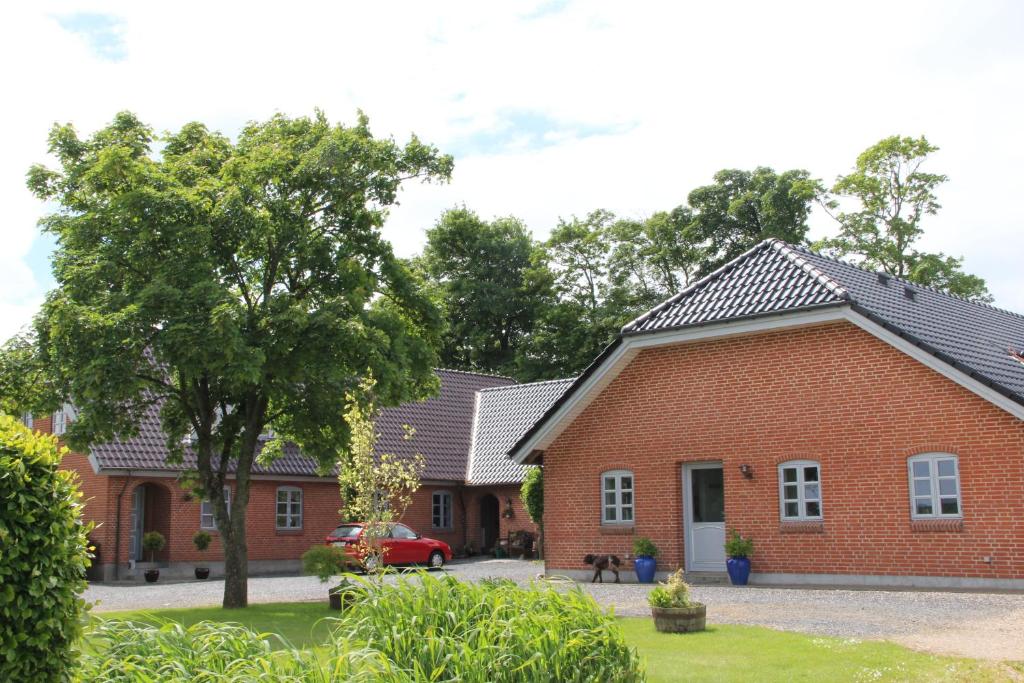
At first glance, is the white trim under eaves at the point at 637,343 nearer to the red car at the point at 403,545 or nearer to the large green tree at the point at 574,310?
the red car at the point at 403,545

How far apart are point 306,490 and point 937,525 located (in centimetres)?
2020

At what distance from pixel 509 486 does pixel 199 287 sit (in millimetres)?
19741

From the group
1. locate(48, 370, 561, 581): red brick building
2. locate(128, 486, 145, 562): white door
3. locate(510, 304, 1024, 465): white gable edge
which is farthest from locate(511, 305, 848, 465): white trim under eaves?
locate(128, 486, 145, 562): white door

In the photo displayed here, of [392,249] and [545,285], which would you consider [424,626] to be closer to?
[392,249]

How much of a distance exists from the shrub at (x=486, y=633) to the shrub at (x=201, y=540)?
22.8 metres

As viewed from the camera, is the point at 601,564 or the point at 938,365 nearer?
the point at 938,365

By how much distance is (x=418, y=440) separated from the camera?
3597 cm

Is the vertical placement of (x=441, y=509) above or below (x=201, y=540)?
above

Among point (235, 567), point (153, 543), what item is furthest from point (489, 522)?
point (235, 567)

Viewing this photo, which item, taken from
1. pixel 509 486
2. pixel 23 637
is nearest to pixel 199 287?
pixel 23 637

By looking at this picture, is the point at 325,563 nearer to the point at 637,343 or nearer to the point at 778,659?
the point at 637,343

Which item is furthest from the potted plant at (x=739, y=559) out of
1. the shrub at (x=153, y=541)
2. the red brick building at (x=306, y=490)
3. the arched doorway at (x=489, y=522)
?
the arched doorway at (x=489, y=522)

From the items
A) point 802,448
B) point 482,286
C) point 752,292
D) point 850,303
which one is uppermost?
point 482,286

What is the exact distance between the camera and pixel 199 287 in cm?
1623
